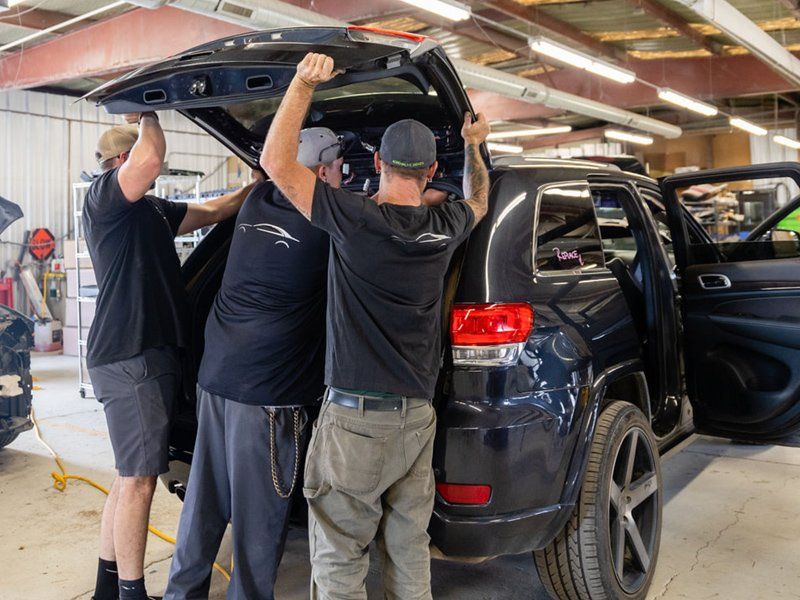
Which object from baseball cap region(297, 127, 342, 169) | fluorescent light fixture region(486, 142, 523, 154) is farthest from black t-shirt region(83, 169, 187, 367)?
fluorescent light fixture region(486, 142, 523, 154)

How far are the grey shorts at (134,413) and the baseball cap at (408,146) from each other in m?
1.17

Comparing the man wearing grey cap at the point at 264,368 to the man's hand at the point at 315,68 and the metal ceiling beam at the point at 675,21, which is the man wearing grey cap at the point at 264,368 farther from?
the metal ceiling beam at the point at 675,21

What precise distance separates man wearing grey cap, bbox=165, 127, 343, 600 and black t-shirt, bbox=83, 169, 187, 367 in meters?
0.30

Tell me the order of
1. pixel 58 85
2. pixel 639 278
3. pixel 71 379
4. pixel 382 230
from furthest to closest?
pixel 58 85
pixel 71 379
pixel 639 278
pixel 382 230

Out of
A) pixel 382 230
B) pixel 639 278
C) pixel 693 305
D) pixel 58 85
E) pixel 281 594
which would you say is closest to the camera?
pixel 382 230

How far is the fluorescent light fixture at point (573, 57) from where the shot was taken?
791 centimetres

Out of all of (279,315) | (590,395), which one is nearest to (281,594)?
(279,315)

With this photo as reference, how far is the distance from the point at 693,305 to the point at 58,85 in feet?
41.0

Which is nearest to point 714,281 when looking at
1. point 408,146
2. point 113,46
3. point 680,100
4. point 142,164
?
point 408,146

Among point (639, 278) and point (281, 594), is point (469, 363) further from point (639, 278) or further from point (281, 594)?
point (639, 278)

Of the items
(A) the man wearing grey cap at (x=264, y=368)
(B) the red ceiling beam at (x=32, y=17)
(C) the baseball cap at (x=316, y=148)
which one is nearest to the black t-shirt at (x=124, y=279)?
(A) the man wearing grey cap at (x=264, y=368)

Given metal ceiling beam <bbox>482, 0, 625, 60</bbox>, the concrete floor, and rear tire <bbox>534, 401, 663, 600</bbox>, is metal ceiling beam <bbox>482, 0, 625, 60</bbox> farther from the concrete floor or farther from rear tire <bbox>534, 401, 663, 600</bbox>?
rear tire <bbox>534, 401, 663, 600</bbox>

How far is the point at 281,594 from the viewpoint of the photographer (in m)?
2.87

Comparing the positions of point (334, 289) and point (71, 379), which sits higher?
point (334, 289)
